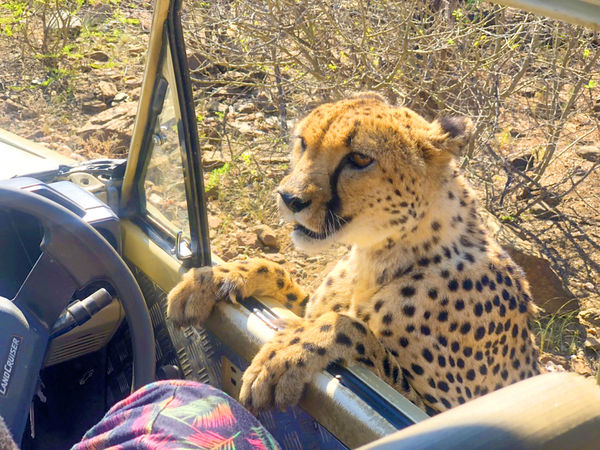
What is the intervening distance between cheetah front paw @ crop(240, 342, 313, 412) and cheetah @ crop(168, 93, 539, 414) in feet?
0.78

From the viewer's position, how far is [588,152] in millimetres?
4520

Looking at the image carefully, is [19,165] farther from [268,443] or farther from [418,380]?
[268,443]

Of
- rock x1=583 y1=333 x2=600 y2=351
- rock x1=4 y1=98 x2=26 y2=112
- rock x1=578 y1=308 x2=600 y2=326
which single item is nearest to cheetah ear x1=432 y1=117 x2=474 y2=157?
rock x1=583 y1=333 x2=600 y2=351

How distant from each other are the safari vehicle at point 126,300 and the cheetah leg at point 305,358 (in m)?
0.04

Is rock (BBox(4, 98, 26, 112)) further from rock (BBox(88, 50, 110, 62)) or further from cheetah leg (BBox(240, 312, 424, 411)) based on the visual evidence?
cheetah leg (BBox(240, 312, 424, 411))

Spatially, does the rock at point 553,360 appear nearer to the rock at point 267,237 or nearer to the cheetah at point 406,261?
the cheetah at point 406,261

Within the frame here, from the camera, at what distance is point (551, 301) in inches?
143

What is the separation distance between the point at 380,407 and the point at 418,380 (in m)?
0.62

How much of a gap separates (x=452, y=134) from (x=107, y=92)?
166 inches

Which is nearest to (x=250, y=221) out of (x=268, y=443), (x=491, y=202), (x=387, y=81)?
(x=387, y=81)

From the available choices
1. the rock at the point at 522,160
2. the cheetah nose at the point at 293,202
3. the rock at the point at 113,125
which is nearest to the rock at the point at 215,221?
the rock at the point at 113,125

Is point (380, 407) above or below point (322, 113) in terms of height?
below

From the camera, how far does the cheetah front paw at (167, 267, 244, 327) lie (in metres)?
1.91

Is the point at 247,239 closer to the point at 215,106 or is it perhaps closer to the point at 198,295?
the point at 215,106
